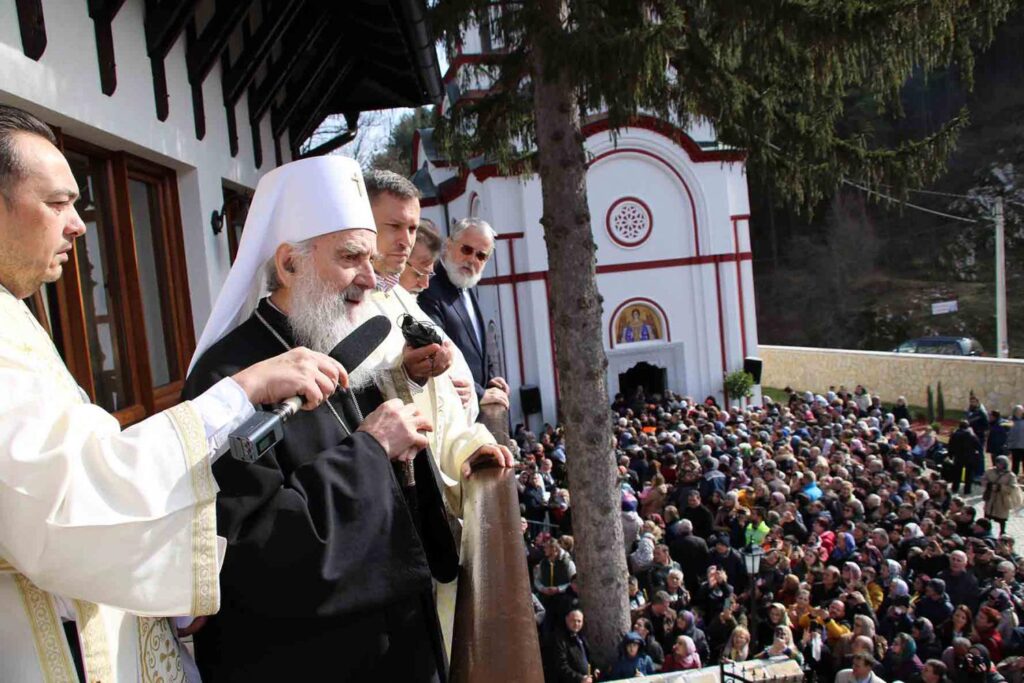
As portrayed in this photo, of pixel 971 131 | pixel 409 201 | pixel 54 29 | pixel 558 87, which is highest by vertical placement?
pixel 971 131

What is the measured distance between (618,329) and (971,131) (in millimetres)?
29660

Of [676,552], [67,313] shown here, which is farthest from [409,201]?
[676,552]

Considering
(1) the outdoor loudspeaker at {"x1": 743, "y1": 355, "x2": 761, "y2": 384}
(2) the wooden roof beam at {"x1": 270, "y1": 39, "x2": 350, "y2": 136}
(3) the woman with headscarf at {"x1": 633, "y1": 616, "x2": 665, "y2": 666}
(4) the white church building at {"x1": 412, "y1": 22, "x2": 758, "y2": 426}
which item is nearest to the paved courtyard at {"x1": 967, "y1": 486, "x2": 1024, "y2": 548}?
(1) the outdoor loudspeaker at {"x1": 743, "y1": 355, "x2": 761, "y2": 384}

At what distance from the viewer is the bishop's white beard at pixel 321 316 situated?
2057 mm

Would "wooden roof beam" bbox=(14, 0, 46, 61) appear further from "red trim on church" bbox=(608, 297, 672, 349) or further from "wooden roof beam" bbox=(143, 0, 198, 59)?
"red trim on church" bbox=(608, 297, 672, 349)

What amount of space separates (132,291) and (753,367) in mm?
19430

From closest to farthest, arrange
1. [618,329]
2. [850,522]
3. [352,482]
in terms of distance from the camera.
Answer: [352,482]
[850,522]
[618,329]

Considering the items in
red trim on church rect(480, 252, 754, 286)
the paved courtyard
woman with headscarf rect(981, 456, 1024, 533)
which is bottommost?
the paved courtyard

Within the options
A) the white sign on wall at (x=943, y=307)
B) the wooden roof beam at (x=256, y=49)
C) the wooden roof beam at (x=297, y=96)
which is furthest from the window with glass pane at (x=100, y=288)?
the white sign on wall at (x=943, y=307)

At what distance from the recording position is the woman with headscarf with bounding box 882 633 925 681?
7.70 m

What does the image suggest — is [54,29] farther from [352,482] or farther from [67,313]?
[352,482]

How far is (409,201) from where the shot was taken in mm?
3031

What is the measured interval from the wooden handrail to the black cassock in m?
0.19

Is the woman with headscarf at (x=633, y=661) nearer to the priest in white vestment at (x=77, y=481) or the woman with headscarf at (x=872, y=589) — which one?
the woman with headscarf at (x=872, y=589)
